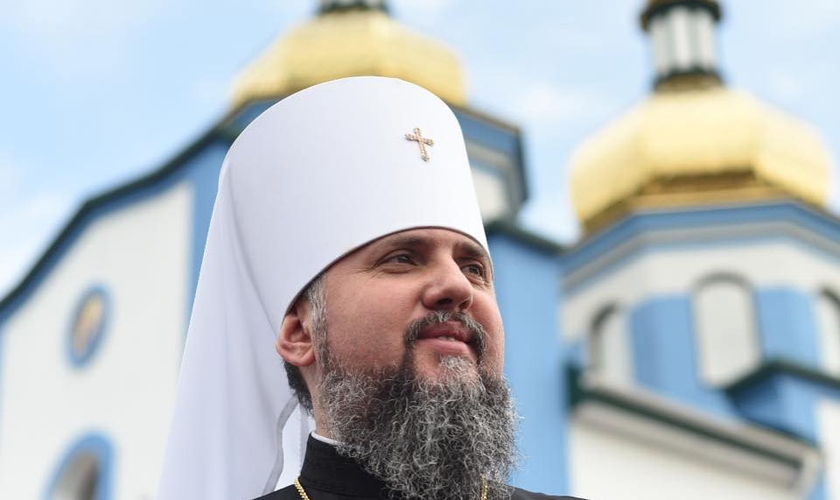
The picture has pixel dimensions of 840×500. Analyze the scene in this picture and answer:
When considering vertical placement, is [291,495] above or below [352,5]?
below

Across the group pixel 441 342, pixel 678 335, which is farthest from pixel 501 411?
pixel 678 335

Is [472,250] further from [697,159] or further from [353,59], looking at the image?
[697,159]

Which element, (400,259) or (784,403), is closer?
(400,259)

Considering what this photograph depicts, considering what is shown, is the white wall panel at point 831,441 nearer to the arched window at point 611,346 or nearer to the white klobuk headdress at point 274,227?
the arched window at point 611,346

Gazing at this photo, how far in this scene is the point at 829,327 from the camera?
50.9ft

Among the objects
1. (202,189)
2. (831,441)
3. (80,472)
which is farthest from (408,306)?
(831,441)

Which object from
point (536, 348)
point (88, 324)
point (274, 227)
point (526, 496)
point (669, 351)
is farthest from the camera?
point (669, 351)

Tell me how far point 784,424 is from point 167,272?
5.35 meters

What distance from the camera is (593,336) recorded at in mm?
17125

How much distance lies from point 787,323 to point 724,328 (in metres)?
0.73

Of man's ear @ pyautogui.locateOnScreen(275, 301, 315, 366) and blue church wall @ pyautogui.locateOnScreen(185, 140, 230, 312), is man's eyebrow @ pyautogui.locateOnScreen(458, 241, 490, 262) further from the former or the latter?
blue church wall @ pyautogui.locateOnScreen(185, 140, 230, 312)

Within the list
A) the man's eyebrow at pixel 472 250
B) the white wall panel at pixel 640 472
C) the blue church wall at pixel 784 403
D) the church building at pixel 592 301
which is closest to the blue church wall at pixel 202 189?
the church building at pixel 592 301

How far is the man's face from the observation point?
8.10ft

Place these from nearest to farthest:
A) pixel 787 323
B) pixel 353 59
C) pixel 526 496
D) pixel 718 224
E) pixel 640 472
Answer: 1. pixel 526 496
2. pixel 640 472
3. pixel 353 59
4. pixel 787 323
5. pixel 718 224
